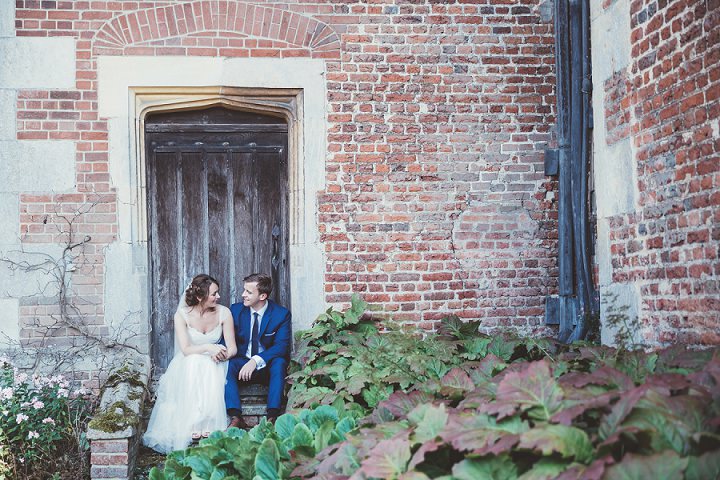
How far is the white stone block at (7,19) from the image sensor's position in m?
6.70

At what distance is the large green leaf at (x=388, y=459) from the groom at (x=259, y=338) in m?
3.75

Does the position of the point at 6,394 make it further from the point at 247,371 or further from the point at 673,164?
the point at 673,164

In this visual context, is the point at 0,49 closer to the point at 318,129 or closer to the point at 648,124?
the point at 318,129

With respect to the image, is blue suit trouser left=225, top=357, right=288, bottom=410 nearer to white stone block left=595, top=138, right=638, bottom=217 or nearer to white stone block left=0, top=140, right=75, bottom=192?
white stone block left=0, top=140, right=75, bottom=192

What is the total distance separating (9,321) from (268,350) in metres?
1.97

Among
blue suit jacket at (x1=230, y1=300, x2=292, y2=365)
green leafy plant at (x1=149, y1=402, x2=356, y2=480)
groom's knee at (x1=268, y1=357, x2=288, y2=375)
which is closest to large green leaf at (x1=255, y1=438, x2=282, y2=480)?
green leafy plant at (x1=149, y1=402, x2=356, y2=480)

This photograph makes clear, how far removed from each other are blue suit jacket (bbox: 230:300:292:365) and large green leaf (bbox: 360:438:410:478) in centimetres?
390

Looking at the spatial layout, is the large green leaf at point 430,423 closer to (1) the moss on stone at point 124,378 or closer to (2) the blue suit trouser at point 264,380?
(2) the blue suit trouser at point 264,380

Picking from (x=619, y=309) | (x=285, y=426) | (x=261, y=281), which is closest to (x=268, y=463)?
(x=285, y=426)

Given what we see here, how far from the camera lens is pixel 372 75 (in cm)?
703

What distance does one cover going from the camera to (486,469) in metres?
2.72

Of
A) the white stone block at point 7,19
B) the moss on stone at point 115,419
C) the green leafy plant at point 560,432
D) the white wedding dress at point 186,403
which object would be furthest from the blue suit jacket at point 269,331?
the green leafy plant at point 560,432

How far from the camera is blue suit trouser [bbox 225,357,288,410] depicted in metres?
6.53

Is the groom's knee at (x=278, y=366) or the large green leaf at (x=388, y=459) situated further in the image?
the groom's knee at (x=278, y=366)
